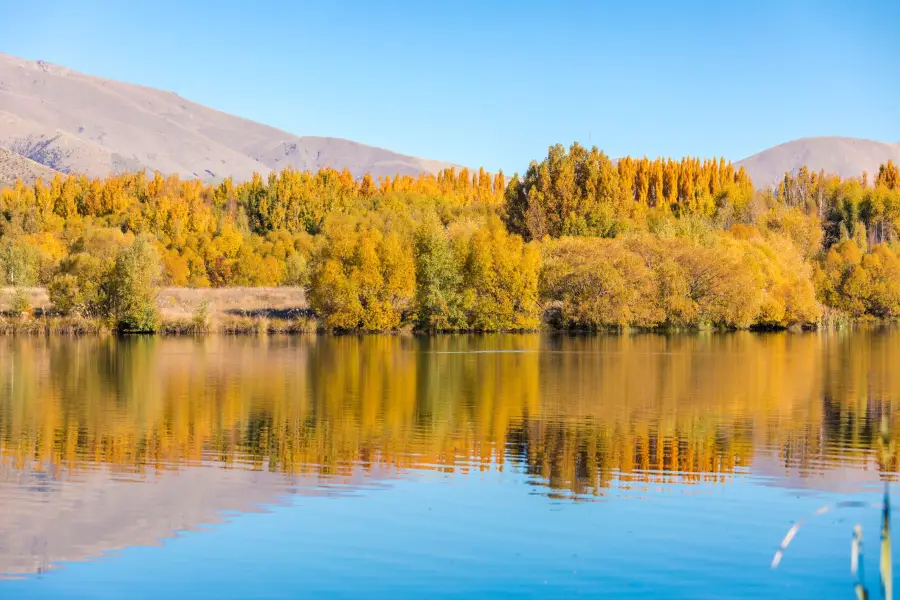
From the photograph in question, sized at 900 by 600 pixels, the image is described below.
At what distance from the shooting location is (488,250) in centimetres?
6475

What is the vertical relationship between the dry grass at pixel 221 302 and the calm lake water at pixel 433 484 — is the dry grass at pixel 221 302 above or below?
above

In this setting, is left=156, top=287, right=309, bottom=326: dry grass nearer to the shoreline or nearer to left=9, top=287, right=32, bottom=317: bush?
the shoreline

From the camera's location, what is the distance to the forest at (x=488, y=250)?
6275cm

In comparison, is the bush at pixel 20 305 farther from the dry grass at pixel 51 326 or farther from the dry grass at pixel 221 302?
the dry grass at pixel 221 302

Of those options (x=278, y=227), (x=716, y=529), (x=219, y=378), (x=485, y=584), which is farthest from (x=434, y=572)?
(x=278, y=227)

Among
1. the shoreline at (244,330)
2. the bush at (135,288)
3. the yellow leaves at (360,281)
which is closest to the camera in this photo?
the bush at (135,288)

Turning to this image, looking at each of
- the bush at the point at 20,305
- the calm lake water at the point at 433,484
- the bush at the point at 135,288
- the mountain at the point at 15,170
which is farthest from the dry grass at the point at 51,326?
the mountain at the point at 15,170

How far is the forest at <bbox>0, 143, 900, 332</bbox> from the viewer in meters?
62.8

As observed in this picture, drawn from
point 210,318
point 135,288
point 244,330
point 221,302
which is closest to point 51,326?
point 135,288

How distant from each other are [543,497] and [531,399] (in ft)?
39.2

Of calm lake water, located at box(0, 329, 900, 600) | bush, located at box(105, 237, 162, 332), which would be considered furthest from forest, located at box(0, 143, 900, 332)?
calm lake water, located at box(0, 329, 900, 600)

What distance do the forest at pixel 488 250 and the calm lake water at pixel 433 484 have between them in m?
30.3

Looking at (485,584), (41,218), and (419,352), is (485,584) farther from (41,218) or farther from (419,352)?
(41,218)

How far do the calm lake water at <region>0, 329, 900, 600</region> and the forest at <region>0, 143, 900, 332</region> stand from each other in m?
30.3
